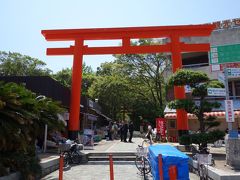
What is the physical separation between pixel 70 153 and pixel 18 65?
34248mm

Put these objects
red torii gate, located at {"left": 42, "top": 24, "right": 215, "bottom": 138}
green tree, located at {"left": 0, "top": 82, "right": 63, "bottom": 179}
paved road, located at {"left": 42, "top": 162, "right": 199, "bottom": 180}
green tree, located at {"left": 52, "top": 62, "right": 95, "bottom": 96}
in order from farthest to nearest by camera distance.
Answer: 1. green tree, located at {"left": 52, "top": 62, "right": 95, "bottom": 96}
2. red torii gate, located at {"left": 42, "top": 24, "right": 215, "bottom": 138}
3. paved road, located at {"left": 42, "top": 162, "right": 199, "bottom": 180}
4. green tree, located at {"left": 0, "top": 82, "right": 63, "bottom": 179}

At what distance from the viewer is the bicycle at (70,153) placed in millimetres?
13836

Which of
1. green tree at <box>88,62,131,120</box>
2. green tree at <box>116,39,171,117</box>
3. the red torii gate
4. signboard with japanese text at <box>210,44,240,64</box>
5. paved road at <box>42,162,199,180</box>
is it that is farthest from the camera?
green tree at <box>88,62,131,120</box>

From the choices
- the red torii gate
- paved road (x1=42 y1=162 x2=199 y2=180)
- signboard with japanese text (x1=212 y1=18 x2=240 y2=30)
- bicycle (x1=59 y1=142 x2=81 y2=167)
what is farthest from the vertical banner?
bicycle (x1=59 y1=142 x2=81 y2=167)

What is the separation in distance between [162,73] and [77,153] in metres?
26.6

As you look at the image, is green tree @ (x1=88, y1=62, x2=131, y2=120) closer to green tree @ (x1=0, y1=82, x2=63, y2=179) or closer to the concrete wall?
the concrete wall

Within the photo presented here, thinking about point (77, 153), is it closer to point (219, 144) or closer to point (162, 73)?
point (219, 144)

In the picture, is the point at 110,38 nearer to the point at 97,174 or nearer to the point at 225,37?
the point at 97,174

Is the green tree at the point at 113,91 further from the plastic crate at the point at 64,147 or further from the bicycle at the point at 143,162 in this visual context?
the bicycle at the point at 143,162

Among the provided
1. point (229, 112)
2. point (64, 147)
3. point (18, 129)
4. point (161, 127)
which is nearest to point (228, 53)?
point (229, 112)

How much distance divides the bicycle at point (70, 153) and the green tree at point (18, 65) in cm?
3326

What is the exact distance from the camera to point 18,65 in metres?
45.4

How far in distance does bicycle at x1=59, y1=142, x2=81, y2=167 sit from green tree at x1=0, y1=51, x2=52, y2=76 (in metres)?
33.3

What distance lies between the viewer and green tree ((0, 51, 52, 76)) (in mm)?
44406
